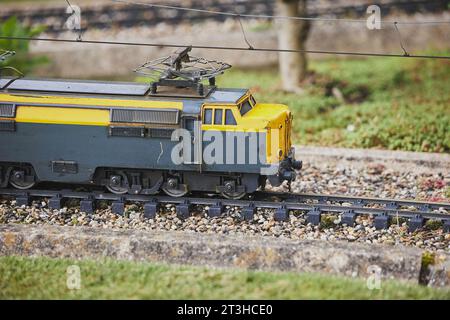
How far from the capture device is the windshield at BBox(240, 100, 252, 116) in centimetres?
1216

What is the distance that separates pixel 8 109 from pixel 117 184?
7.41 feet

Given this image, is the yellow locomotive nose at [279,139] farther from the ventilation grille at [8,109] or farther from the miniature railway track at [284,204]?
the ventilation grille at [8,109]

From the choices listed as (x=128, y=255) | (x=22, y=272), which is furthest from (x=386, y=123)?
(x=22, y=272)

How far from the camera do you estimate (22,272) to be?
33.3 ft

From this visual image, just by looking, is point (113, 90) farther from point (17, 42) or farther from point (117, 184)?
point (17, 42)

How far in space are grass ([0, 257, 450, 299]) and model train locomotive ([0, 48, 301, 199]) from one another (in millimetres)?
2488

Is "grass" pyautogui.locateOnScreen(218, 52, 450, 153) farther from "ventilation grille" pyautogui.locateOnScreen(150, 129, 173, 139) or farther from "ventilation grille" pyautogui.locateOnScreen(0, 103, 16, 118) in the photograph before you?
"ventilation grille" pyautogui.locateOnScreen(0, 103, 16, 118)

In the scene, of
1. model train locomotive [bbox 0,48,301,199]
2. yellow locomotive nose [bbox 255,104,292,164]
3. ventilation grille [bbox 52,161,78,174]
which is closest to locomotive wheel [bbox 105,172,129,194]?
model train locomotive [bbox 0,48,301,199]

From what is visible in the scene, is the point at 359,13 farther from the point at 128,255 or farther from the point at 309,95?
the point at 128,255

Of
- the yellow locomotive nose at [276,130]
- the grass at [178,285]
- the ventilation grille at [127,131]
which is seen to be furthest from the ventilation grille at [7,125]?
the yellow locomotive nose at [276,130]

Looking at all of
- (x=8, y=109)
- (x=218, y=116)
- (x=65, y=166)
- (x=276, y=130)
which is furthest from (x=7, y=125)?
(x=276, y=130)

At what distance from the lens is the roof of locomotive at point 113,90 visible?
12094mm

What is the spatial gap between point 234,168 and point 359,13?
14.0m

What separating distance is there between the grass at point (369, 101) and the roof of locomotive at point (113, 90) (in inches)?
189
